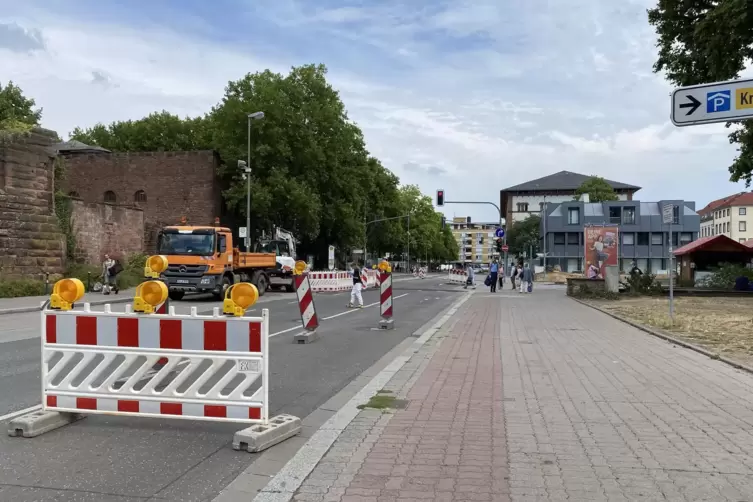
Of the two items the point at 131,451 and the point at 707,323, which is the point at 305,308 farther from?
the point at 707,323

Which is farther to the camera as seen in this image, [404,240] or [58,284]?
[404,240]

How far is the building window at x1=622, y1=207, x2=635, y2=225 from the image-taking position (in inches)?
3253

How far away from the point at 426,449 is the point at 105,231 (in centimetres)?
3013

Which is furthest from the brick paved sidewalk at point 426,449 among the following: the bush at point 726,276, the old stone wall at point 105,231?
the bush at point 726,276

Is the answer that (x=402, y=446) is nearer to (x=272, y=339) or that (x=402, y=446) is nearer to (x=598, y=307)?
(x=272, y=339)

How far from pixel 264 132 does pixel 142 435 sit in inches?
1588

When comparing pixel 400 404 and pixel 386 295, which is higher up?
pixel 386 295

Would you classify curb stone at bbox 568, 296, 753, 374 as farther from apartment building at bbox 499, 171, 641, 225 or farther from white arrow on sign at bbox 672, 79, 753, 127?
apartment building at bbox 499, 171, 641, 225

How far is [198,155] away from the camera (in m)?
44.8

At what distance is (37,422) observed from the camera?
17.7 ft

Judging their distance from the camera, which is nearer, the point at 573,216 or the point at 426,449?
the point at 426,449

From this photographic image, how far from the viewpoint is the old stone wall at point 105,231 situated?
97.5 feet

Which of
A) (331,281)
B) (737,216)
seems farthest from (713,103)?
(737,216)

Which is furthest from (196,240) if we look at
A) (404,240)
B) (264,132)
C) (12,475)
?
(404,240)
